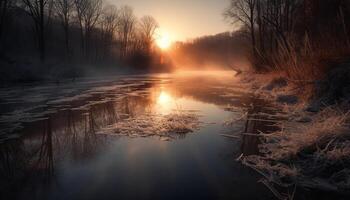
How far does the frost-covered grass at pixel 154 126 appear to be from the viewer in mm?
5832

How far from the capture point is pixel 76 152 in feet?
15.5

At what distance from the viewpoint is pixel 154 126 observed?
6.32 meters

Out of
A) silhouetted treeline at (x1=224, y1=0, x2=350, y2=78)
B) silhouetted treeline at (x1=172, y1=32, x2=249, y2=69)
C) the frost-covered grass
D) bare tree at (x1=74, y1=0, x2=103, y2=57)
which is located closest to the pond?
the frost-covered grass

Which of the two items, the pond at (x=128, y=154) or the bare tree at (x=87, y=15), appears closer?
the pond at (x=128, y=154)

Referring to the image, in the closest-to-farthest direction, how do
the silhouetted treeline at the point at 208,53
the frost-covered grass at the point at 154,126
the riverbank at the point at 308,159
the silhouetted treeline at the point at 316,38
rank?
the riverbank at the point at 308,159, the frost-covered grass at the point at 154,126, the silhouetted treeline at the point at 316,38, the silhouetted treeline at the point at 208,53

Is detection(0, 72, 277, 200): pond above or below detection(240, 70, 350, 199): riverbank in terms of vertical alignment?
below

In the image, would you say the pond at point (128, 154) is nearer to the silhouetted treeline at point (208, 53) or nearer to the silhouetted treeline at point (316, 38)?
the silhouetted treeline at point (316, 38)

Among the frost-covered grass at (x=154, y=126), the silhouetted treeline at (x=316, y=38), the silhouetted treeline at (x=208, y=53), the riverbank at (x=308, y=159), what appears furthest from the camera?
the silhouetted treeline at (x=208, y=53)

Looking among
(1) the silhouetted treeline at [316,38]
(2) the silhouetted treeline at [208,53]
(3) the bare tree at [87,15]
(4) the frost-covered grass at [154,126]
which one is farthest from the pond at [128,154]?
(2) the silhouetted treeline at [208,53]

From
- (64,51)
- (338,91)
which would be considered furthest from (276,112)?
(64,51)

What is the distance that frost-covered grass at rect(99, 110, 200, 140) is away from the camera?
5832mm

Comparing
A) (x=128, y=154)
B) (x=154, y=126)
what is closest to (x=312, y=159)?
(x=128, y=154)

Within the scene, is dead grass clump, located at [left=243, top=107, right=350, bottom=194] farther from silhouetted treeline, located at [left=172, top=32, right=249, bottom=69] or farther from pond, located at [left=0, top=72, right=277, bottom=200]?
silhouetted treeline, located at [left=172, top=32, right=249, bottom=69]

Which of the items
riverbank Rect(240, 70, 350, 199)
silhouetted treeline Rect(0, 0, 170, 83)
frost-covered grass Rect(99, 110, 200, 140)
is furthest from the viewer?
silhouetted treeline Rect(0, 0, 170, 83)
